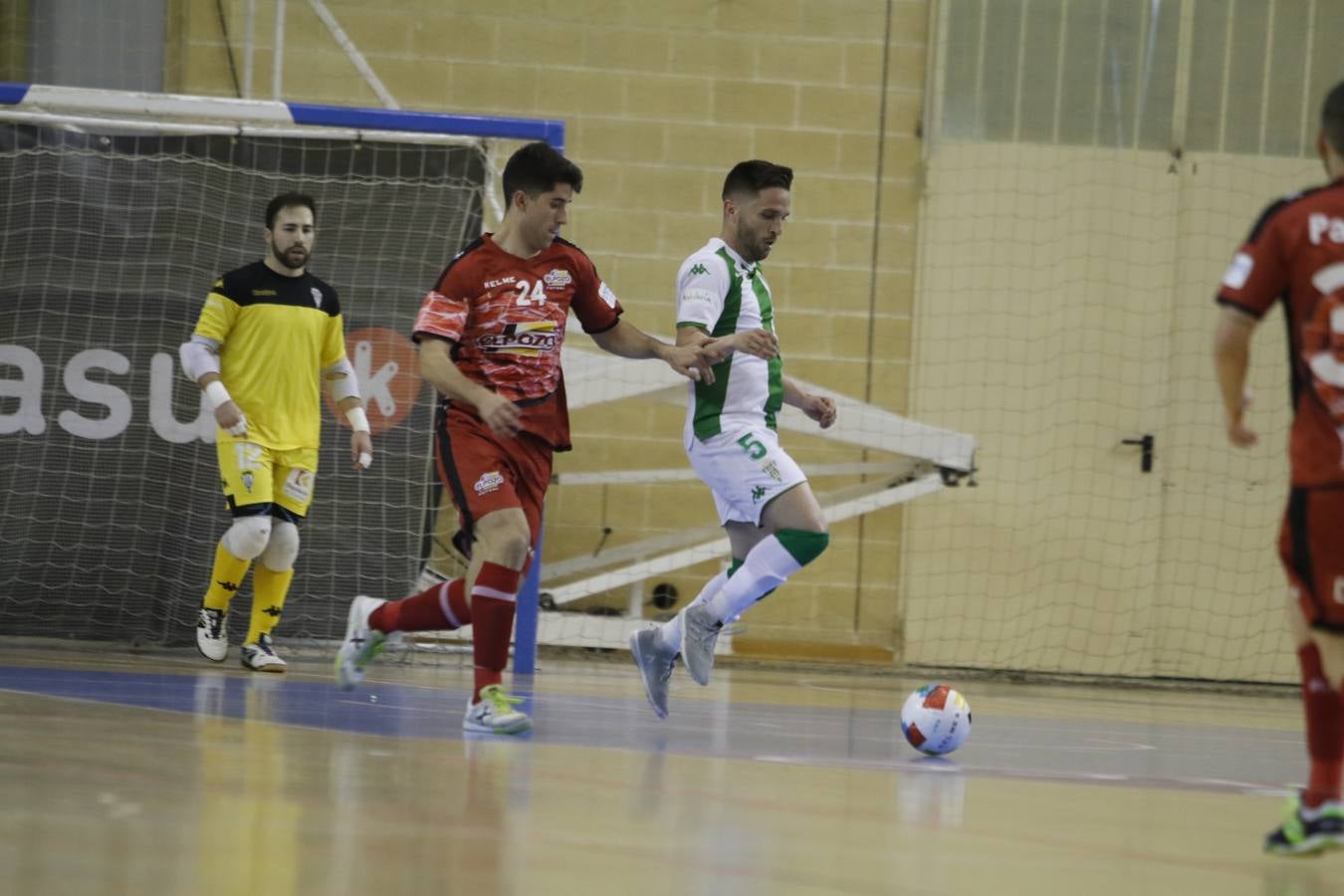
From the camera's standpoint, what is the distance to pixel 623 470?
37.2 feet

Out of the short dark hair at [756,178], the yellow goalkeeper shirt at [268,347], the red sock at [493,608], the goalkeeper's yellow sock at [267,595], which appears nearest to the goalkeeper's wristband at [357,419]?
the yellow goalkeeper shirt at [268,347]

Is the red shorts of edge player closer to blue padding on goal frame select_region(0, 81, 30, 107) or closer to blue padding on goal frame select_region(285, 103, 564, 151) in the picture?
blue padding on goal frame select_region(285, 103, 564, 151)

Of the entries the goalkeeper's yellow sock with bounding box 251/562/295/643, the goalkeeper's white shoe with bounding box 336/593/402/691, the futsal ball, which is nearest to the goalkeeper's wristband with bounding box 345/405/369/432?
the goalkeeper's yellow sock with bounding box 251/562/295/643

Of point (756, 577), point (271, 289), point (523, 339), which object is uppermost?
point (271, 289)

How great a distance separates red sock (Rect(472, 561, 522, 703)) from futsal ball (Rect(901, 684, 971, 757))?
131cm

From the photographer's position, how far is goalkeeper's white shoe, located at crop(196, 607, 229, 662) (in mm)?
7898

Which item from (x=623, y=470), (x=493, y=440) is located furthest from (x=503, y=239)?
(x=623, y=470)

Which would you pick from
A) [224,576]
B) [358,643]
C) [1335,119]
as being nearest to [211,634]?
[224,576]

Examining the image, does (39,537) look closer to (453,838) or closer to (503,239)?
(503,239)

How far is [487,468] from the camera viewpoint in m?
5.29

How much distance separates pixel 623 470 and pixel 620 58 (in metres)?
2.81

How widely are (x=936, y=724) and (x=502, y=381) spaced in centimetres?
175

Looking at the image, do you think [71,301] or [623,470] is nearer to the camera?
[71,301]

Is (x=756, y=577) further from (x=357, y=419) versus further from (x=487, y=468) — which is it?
(x=357, y=419)
